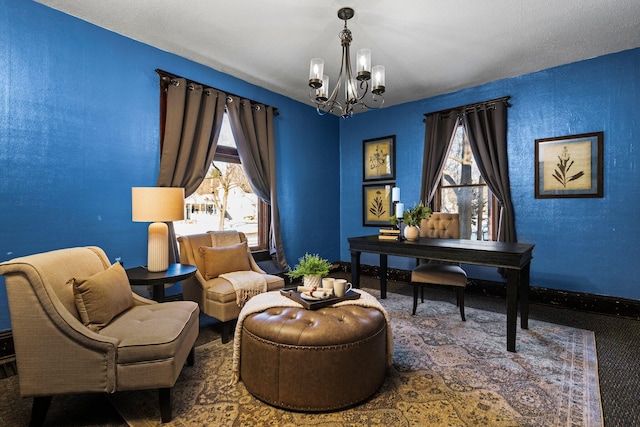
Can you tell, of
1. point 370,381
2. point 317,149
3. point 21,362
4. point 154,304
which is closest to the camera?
point 21,362

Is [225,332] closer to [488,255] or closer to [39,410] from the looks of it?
[39,410]

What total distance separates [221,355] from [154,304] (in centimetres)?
68

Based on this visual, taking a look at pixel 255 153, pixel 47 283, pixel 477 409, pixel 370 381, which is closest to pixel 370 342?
pixel 370 381

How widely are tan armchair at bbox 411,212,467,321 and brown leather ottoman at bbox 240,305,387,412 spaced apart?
58.9 inches

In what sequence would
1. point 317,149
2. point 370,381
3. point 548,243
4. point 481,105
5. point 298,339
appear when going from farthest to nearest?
point 317,149 → point 481,105 → point 548,243 → point 370,381 → point 298,339

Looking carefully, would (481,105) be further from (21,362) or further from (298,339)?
(21,362)

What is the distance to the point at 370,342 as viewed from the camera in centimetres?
183

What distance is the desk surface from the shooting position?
2.54 meters

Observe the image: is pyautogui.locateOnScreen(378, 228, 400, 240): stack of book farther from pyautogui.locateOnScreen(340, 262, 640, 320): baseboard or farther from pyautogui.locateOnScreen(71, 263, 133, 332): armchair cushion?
pyautogui.locateOnScreen(71, 263, 133, 332): armchair cushion

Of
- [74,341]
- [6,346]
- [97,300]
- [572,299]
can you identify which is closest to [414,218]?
[572,299]

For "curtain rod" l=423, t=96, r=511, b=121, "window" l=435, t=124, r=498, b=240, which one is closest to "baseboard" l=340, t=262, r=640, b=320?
"window" l=435, t=124, r=498, b=240

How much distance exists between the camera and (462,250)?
279 cm

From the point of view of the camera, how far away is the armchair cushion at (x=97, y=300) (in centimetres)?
172

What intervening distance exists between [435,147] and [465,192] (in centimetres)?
75
